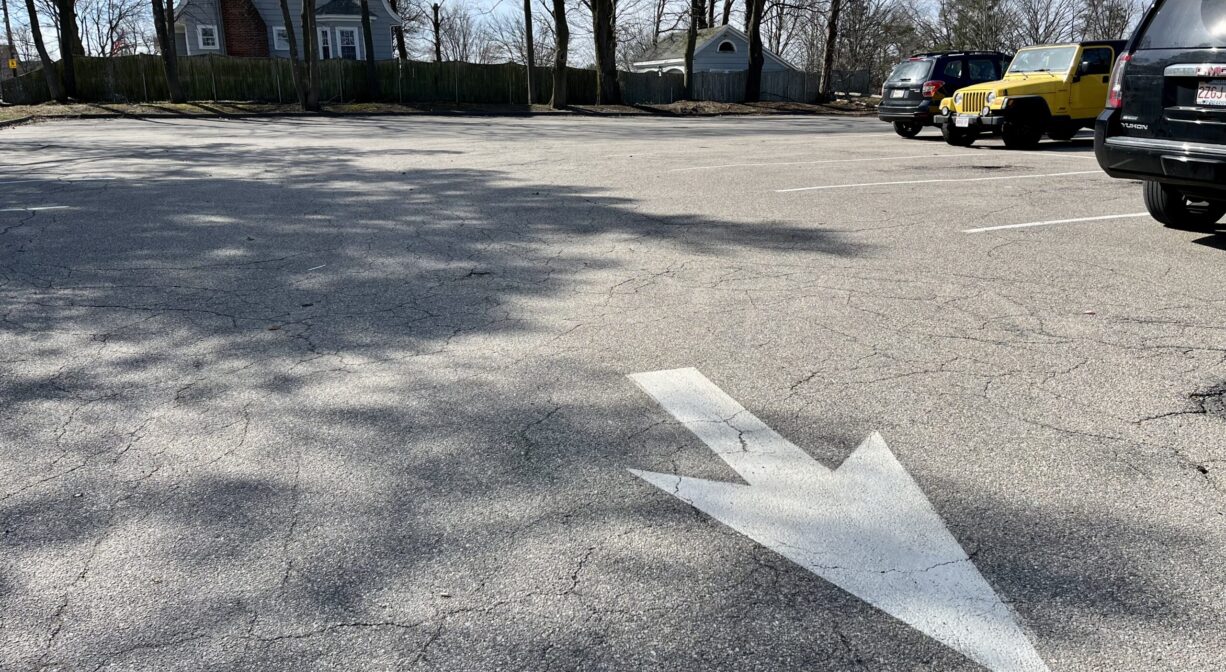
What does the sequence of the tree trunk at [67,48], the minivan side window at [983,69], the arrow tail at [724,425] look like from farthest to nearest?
the tree trunk at [67,48]
the minivan side window at [983,69]
the arrow tail at [724,425]

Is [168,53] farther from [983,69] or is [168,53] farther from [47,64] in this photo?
[983,69]

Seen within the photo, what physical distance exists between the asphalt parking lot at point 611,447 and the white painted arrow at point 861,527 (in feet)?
0.04

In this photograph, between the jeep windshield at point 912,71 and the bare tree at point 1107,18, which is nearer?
the jeep windshield at point 912,71

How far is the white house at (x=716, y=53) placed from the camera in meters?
50.2

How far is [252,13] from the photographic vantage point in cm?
4197

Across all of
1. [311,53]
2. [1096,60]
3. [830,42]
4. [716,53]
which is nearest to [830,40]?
[830,42]

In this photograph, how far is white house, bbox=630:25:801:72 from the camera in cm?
5022

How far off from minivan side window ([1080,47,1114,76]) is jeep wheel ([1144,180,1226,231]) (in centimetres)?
861

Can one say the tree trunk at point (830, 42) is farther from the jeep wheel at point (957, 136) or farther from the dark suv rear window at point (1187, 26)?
the dark suv rear window at point (1187, 26)

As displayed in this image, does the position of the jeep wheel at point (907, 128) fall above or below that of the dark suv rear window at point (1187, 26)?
below

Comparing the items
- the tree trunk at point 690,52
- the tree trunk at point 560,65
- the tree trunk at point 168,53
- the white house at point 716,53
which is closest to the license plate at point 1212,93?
the tree trunk at point 560,65

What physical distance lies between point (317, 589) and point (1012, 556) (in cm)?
204

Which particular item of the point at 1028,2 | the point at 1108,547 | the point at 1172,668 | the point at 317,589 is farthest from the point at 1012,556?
the point at 1028,2

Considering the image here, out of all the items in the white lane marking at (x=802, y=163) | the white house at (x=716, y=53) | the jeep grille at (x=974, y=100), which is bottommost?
the white lane marking at (x=802, y=163)
